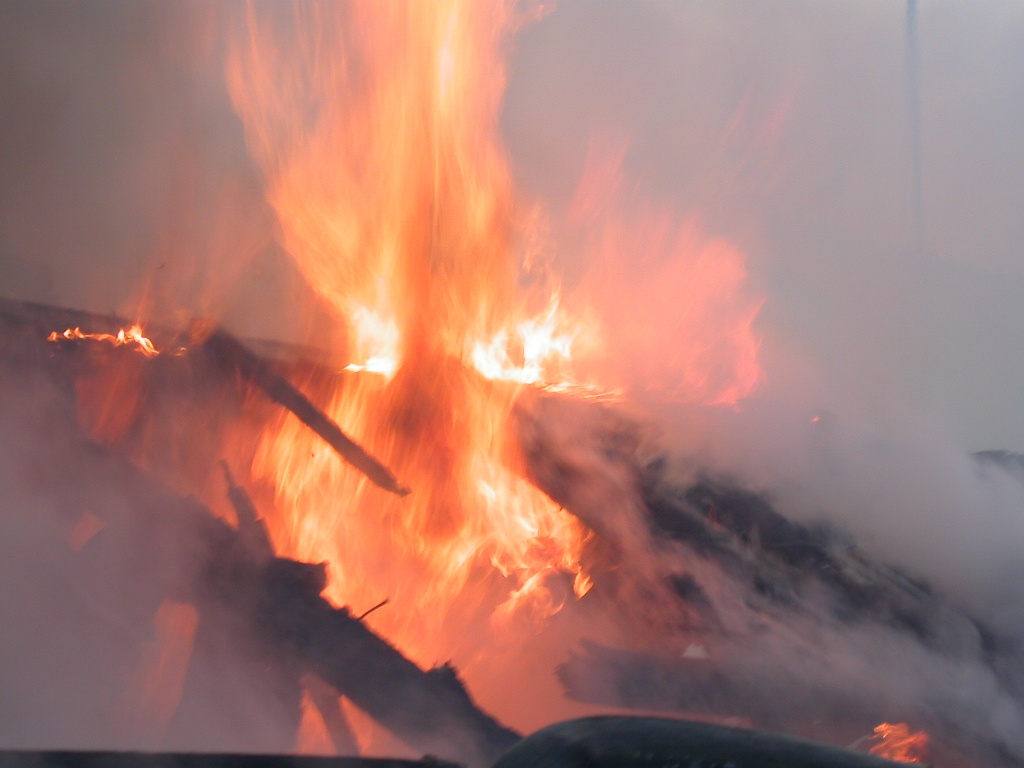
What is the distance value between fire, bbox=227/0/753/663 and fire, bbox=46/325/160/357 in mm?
591

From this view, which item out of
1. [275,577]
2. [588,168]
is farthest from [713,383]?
[275,577]

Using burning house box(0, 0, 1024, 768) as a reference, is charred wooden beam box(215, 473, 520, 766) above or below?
below

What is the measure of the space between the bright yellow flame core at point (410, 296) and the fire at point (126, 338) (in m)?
0.62

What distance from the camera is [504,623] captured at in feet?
10.0

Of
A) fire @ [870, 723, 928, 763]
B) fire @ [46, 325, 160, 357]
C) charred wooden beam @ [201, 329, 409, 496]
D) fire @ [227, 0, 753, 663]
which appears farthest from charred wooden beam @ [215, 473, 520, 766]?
fire @ [870, 723, 928, 763]

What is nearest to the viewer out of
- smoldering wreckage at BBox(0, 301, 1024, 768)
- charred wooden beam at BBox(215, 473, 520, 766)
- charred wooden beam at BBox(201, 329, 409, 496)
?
charred wooden beam at BBox(215, 473, 520, 766)

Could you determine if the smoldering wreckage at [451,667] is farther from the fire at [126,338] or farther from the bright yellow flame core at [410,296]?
the bright yellow flame core at [410,296]

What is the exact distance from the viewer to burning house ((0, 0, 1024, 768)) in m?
2.59

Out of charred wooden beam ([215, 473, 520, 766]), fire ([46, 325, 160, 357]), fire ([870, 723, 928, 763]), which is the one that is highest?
fire ([46, 325, 160, 357])

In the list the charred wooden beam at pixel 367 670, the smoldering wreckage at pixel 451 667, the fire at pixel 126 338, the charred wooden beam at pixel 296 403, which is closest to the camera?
the charred wooden beam at pixel 367 670

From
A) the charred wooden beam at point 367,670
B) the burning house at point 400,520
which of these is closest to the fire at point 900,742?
the burning house at point 400,520

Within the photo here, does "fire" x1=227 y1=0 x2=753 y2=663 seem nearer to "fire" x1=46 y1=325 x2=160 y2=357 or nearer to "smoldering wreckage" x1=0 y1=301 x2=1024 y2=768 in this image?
"smoldering wreckage" x1=0 y1=301 x2=1024 y2=768

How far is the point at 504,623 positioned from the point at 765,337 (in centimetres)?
236

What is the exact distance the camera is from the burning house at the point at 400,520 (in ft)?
8.48
